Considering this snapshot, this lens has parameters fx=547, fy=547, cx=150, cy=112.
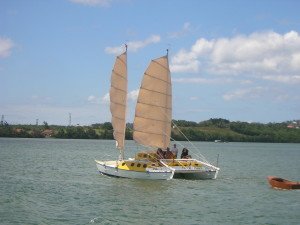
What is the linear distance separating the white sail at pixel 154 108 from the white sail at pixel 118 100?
104 cm

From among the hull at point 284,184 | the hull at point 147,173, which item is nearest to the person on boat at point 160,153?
the hull at point 147,173

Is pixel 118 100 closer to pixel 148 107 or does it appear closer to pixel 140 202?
pixel 148 107

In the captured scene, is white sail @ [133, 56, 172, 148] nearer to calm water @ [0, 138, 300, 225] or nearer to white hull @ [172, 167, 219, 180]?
white hull @ [172, 167, 219, 180]

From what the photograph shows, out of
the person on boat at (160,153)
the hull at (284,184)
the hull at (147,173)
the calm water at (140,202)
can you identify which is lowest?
the calm water at (140,202)

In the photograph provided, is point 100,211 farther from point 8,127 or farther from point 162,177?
point 8,127

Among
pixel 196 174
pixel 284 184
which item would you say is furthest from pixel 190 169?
pixel 284 184

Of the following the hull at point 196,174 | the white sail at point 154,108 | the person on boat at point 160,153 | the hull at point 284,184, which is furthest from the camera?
the white sail at point 154,108

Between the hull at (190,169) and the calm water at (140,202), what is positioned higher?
the hull at (190,169)

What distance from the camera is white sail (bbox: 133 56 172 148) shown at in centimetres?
4206

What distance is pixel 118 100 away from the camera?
4222 cm

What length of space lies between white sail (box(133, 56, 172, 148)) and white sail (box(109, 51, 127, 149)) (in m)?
1.04

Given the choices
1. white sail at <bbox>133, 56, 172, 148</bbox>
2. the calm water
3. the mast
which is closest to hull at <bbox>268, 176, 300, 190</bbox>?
the calm water

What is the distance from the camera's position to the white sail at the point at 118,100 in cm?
4212

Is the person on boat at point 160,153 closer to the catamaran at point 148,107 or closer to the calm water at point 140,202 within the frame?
the catamaran at point 148,107
